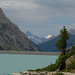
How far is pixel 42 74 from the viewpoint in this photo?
27500mm

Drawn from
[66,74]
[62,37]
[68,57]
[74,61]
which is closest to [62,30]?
[62,37]

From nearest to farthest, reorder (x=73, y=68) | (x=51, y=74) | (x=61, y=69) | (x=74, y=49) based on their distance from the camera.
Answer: (x=51, y=74) < (x=73, y=68) < (x=61, y=69) < (x=74, y=49)

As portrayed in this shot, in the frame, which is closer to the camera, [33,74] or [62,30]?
[33,74]

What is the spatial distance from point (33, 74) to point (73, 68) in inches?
441

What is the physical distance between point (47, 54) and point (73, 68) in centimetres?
11012

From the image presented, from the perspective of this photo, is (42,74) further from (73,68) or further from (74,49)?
(74,49)

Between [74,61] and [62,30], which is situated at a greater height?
[62,30]

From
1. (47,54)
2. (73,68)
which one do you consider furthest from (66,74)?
(47,54)

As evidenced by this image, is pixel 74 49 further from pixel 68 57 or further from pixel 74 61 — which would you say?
pixel 74 61

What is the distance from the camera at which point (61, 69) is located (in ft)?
138

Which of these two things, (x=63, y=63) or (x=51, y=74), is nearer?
(x=51, y=74)

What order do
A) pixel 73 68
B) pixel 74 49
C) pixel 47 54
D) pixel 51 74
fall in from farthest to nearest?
pixel 47 54, pixel 74 49, pixel 73 68, pixel 51 74

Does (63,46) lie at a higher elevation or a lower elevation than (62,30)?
lower

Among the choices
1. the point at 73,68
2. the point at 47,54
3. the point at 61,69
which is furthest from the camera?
the point at 47,54
